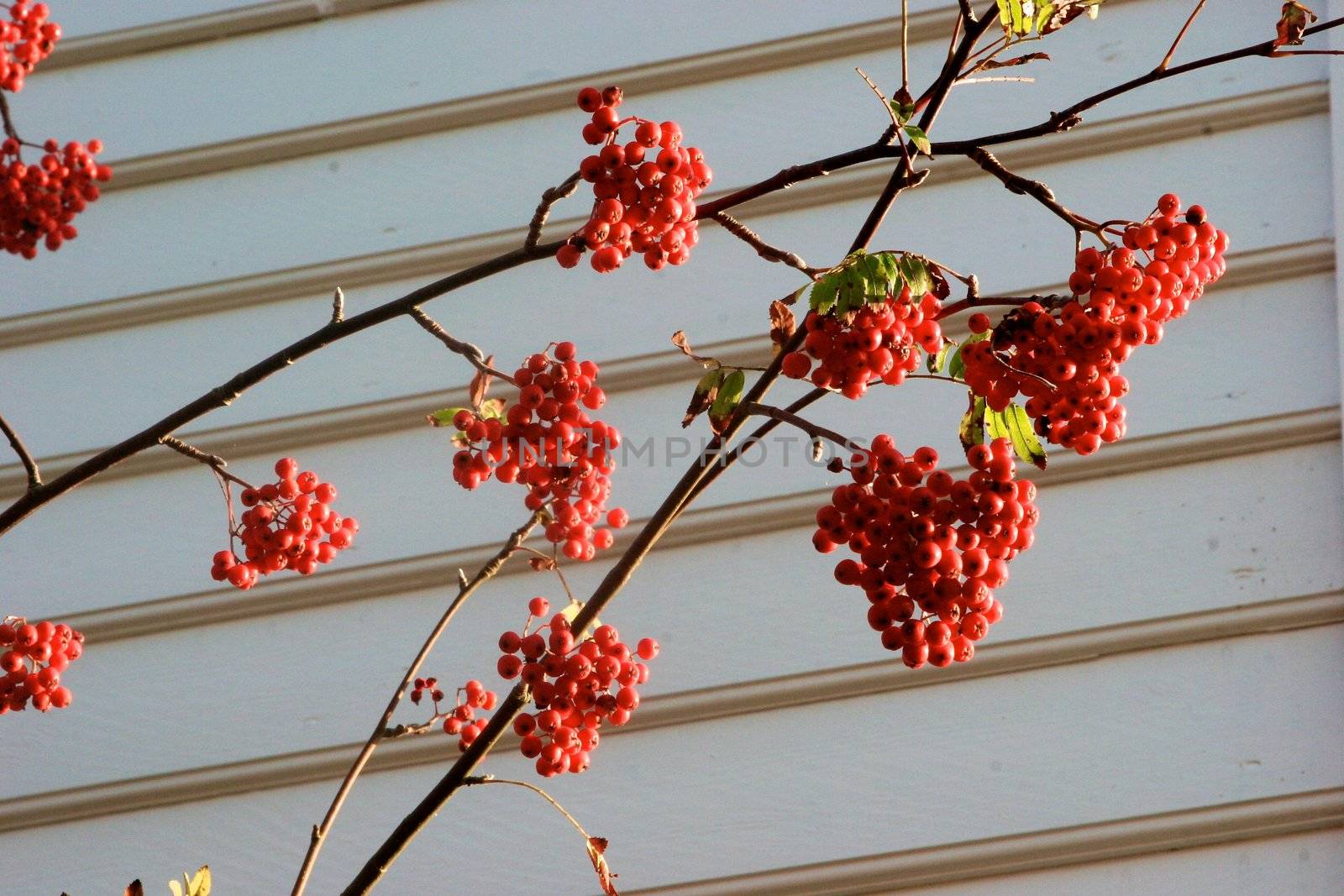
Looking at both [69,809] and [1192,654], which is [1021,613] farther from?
[69,809]

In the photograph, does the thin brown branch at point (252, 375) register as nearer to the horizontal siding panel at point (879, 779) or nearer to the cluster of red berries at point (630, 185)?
the cluster of red berries at point (630, 185)

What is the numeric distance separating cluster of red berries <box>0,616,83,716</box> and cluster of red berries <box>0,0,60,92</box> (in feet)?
2.32

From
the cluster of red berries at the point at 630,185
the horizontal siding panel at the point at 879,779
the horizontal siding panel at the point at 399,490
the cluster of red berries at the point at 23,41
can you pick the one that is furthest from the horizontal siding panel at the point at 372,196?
the cluster of red berries at the point at 630,185

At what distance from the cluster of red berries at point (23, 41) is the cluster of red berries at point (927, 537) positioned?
1.26 m

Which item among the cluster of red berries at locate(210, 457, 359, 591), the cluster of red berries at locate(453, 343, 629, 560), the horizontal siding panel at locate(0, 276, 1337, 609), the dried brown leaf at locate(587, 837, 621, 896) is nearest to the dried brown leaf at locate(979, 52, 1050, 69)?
the cluster of red berries at locate(453, 343, 629, 560)

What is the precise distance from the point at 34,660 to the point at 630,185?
0.83 meters

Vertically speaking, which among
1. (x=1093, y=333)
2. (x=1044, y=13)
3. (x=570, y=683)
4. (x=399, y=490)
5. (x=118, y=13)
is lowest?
(x=570, y=683)

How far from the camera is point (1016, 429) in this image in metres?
0.99

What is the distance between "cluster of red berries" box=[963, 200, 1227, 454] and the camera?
85cm

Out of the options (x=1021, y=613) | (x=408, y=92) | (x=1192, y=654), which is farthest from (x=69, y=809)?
(x=1192, y=654)

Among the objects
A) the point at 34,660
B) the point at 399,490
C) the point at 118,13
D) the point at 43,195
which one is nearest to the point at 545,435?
the point at 34,660

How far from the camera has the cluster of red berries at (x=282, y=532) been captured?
1216 mm

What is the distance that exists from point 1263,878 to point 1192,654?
28 cm

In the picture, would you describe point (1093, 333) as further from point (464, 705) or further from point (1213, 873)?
point (1213, 873)
